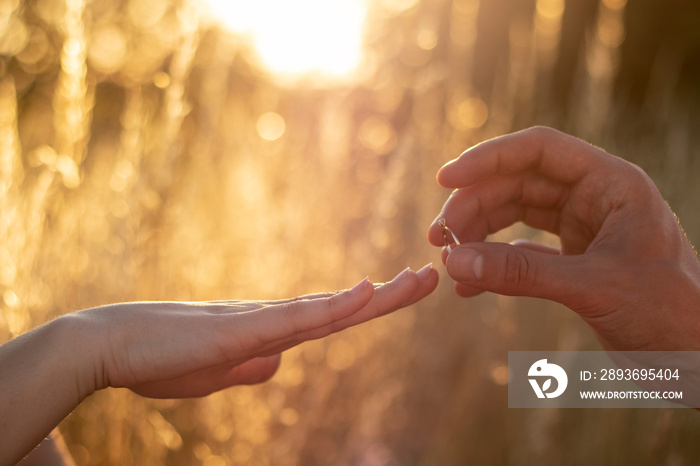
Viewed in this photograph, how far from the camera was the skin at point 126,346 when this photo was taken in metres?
0.80

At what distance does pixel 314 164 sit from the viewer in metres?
2.34

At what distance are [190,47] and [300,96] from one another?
1.29m

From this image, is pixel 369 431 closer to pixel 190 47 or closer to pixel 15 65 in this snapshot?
pixel 190 47

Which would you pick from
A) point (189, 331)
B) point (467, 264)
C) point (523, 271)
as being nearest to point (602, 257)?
point (523, 271)

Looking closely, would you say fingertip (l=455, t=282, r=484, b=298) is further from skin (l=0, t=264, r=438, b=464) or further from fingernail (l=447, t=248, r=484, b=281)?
skin (l=0, t=264, r=438, b=464)

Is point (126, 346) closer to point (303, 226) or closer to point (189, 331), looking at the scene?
point (189, 331)

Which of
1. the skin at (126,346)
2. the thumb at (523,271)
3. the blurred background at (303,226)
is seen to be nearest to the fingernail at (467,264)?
the thumb at (523,271)

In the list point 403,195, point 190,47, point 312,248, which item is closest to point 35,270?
point 190,47
